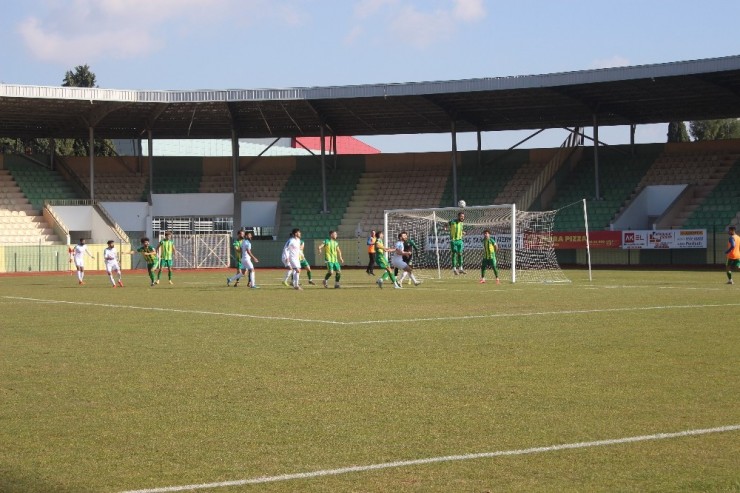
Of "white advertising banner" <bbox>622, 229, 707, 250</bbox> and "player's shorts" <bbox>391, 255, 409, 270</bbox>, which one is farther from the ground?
"white advertising banner" <bbox>622, 229, 707, 250</bbox>

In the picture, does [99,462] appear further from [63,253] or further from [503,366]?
[63,253]

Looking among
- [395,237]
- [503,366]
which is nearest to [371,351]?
[503,366]

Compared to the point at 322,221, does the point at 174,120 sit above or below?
above

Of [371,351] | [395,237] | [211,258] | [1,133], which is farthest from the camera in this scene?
[1,133]

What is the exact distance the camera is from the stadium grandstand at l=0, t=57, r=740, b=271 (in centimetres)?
4966

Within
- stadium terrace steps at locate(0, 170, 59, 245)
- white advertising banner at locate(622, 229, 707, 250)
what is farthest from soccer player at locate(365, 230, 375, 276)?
stadium terrace steps at locate(0, 170, 59, 245)

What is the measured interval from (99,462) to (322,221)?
50418 millimetres

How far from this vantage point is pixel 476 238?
46.3 metres

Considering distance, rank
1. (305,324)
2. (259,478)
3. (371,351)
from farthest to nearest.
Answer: (305,324)
(371,351)
(259,478)

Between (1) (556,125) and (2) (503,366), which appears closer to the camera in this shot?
(2) (503,366)

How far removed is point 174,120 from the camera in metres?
58.6

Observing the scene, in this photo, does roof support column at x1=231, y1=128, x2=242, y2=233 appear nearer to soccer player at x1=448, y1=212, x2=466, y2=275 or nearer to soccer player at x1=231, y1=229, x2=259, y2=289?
soccer player at x1=448, y1=212, x2=466, y2=275

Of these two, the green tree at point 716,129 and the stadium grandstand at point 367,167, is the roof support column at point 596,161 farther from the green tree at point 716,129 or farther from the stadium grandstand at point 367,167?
the green tree at point 716,129

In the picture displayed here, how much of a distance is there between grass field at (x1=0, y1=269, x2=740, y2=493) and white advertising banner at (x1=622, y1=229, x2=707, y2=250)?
1113 inches
